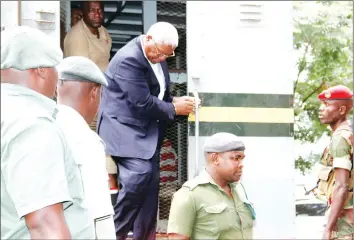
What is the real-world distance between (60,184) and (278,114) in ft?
8.90

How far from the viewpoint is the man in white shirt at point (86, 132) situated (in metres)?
2.06

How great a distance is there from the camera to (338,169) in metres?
4.13

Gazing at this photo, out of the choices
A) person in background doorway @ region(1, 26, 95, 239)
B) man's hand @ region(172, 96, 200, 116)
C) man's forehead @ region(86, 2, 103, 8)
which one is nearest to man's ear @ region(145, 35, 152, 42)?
man's hand @ region(172, 96, 200, 116)

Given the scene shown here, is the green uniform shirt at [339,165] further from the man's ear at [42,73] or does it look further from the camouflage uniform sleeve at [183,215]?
the man's ear at [42,73]

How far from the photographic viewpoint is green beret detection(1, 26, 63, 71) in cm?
167

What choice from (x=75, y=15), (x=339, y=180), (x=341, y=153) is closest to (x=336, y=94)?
(x=341, y=153)

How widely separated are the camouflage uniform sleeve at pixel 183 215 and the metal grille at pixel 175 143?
1101 millimetres

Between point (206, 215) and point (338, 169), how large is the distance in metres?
1.31

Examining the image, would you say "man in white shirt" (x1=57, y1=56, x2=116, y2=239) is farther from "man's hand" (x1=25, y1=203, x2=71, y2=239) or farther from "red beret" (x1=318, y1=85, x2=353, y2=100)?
"red beret" (x1=318, y1=85, x2=353, y2=100)

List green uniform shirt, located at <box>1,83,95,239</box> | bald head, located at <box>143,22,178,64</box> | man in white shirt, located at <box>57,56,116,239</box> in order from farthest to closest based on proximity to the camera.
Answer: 1. bald head, located at <box>143,22,178,64</box>
2. man in white shirt, located at <box>57,56,116,239</box>
3. green uniform shirt, located at <box>1,83,95,239</box>

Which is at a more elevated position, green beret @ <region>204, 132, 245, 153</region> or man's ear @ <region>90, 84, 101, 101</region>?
man's ear @ <region>90, 84, 101, 101</region>

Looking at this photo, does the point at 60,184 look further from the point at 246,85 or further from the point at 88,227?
the point at 246,85

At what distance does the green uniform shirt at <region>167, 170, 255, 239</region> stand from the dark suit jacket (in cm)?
73

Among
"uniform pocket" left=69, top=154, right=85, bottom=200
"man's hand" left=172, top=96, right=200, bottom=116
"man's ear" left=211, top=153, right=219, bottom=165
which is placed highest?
"man's hand" left=172, top=96, right=200, bottom=116
